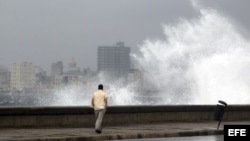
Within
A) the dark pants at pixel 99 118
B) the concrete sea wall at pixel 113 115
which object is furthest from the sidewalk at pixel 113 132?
the concrete sea wall at pixel 113 115

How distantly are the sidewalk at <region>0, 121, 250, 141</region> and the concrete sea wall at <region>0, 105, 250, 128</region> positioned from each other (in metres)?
0.72

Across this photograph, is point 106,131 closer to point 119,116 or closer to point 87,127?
point 87,127

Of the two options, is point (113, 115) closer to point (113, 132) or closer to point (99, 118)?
point (113, 132)

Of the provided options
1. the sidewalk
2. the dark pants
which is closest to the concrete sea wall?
the sidewalk

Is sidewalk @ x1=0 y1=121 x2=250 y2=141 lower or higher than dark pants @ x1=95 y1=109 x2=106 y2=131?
lower

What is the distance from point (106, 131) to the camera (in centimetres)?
2467

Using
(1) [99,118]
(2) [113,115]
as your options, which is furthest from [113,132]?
(2) [113,115]

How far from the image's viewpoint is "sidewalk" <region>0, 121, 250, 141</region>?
21.8 meters

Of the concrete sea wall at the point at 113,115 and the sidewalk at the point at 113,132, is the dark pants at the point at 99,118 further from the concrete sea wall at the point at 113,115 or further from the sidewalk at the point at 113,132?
the concrete sea wall at the point at 113,115

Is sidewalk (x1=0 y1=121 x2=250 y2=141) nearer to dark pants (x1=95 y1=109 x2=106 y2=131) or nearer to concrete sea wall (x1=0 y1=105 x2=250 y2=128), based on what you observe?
dark pants (x1=95 y1=109 x2=106 y2=131)

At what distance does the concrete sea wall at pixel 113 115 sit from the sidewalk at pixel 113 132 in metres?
0.72

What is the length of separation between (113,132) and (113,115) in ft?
13.3

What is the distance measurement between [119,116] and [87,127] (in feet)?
6.93

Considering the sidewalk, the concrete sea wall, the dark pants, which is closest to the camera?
the sidewalk
